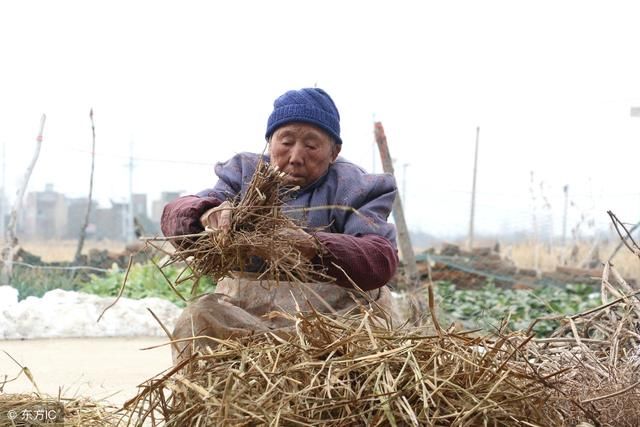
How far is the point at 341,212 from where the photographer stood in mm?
3361

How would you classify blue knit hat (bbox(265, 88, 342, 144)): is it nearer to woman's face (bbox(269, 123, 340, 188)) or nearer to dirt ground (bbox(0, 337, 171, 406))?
woman's face (bbox(269, 123, 340, 188))

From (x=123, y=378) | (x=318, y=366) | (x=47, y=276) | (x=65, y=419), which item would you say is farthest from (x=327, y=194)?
(x=47, y=276)

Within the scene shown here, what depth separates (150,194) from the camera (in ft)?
53.6

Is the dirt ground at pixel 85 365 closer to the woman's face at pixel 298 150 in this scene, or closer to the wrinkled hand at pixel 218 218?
the woman's face at pixel 298 150

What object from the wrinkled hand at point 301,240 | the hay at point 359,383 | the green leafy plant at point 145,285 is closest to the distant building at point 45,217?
the green leafy plant at point 145,285

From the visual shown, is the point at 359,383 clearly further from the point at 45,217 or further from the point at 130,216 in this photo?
the point at 45,217

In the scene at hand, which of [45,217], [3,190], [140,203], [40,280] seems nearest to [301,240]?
[40,280]

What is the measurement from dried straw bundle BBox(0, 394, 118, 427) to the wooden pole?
3.73 metres

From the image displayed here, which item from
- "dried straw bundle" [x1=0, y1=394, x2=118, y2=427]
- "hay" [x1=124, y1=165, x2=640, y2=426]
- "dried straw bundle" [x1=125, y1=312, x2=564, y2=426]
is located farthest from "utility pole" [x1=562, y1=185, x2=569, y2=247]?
"dried straw bundle" [x1=125, y1=312, x2=564, y2=426]

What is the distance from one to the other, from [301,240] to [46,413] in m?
1.18

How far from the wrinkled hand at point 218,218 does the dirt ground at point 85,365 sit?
1.74 meters

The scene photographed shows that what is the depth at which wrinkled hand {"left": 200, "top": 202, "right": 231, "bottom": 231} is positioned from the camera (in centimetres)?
243

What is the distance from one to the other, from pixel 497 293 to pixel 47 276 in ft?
17.7

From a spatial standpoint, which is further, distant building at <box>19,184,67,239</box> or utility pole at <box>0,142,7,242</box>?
distant building at <box>19,184,67,239</box>
